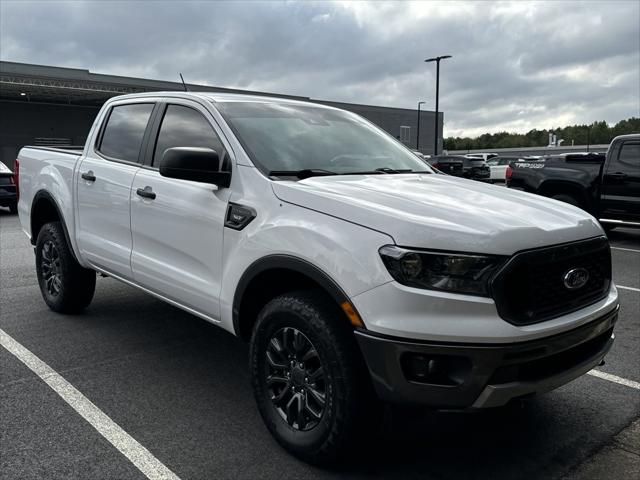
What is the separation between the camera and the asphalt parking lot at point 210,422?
2.92 m

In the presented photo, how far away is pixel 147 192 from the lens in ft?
12.8

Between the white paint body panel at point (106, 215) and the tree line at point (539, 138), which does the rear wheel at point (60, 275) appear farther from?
the tree line at point (539, 138)

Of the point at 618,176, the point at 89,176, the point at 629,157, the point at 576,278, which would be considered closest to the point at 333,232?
the point at 576,278

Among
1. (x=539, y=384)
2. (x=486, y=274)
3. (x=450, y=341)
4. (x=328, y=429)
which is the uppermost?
(x=486, y=274)

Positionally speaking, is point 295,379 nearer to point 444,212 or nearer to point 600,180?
point 444,212

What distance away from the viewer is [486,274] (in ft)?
8.10

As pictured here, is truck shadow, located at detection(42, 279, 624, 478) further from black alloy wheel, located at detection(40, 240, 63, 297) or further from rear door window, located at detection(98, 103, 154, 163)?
rear door window, located at detection(98, 103, 154, 163)

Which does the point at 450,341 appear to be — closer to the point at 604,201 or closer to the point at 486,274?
the point at 486,274

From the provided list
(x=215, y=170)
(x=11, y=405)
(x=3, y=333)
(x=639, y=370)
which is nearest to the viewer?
(x=215, y=170)

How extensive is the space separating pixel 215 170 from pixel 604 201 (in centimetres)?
930

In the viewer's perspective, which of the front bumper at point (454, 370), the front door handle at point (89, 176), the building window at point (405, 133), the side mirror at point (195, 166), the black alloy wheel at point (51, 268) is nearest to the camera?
the front bumper at point (454, 370)

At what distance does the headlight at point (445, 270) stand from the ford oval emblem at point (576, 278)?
45cm

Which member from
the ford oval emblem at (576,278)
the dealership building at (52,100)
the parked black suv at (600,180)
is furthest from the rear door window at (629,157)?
the dealership building at (52,100)

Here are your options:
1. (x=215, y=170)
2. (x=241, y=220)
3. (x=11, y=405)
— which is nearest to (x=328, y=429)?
(x=241, y=220)
